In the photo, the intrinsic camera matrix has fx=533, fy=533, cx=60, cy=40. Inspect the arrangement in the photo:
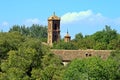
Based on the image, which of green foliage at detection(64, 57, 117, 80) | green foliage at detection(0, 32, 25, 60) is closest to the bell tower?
green foliage at detection(0, 32, 25, 60)

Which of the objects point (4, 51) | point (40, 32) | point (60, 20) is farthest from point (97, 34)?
point (40, 32)

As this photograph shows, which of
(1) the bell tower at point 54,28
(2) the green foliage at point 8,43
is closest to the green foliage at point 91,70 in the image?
(2) the green foliage at point 8,43

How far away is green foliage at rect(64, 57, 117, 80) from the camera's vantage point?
159 ft

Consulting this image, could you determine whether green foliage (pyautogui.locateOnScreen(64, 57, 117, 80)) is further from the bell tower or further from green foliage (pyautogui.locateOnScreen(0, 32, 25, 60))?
the bell tower

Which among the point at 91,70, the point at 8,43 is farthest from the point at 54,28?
the point at 91,70

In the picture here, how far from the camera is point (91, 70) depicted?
4903 centimetres

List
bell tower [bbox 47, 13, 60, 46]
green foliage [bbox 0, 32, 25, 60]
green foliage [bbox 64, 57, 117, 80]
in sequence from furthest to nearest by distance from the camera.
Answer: bell tower [bbox 47, 13, 60, 46], green foliage [bbox 0, 32, 25, 60], green foliage [bbox 64, 57, 117, 80]

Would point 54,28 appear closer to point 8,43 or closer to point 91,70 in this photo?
point 8,43

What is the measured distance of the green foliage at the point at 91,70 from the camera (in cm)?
4831

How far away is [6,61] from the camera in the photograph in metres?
51.0

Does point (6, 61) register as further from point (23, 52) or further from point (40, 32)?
point (40, 32)

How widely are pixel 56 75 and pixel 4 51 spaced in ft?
28.5

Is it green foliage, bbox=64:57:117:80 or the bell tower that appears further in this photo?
the bell tower

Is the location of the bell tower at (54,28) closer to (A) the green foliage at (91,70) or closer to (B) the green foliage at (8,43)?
(B) the green foliage at (8,43)
